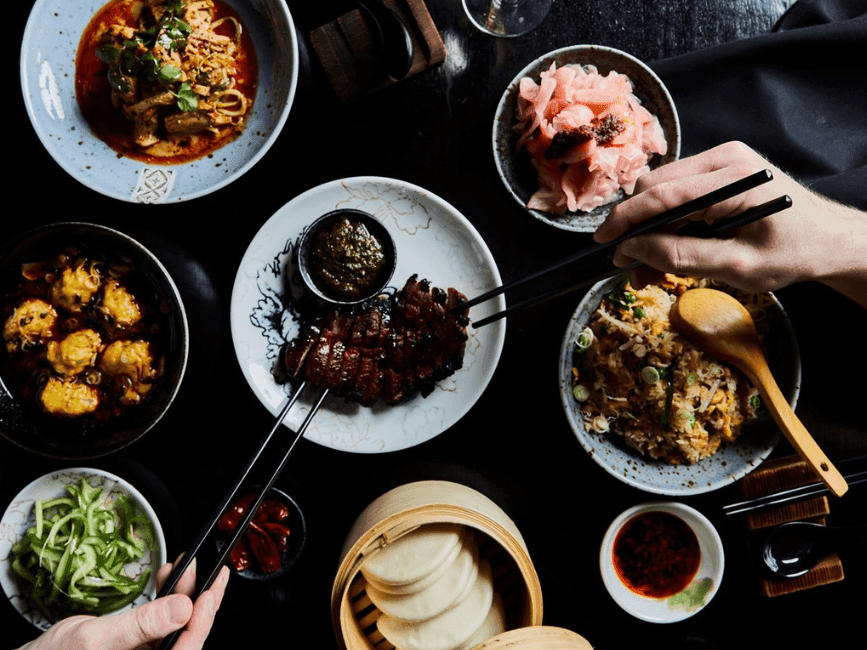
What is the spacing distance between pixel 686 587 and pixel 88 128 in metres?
3.41

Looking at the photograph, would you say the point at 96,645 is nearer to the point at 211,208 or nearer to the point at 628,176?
the point at 211,208

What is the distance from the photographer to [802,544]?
317 centimetres

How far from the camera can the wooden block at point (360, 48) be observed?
2.95 m

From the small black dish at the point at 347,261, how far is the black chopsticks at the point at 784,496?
6.32ft

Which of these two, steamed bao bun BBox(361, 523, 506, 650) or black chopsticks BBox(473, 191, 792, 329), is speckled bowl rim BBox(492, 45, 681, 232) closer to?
black chopsticks BBox(473, 191, 792, 329)

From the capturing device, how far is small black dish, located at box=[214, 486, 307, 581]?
2.95 m

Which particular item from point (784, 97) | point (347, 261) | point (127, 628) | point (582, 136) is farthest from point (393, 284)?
point (784, 97)

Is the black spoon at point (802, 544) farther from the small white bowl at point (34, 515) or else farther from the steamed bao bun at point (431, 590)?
the small white bowl at point (34, 515)

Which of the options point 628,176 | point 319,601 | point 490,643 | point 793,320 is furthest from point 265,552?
point 793,320

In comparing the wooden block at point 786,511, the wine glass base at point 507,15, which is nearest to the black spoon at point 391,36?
the wine glass base at point 507,15

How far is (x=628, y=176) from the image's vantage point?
9.71 feet

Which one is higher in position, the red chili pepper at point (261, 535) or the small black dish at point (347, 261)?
the small black dish at point (347, 261)

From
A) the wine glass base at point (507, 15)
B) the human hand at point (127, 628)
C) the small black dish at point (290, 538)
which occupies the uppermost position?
the wine glass base at point (507, 15)

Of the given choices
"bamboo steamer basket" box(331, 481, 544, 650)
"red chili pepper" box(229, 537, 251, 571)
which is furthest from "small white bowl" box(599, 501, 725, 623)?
"red chili pepper" box(229, 537, 251, 571)
